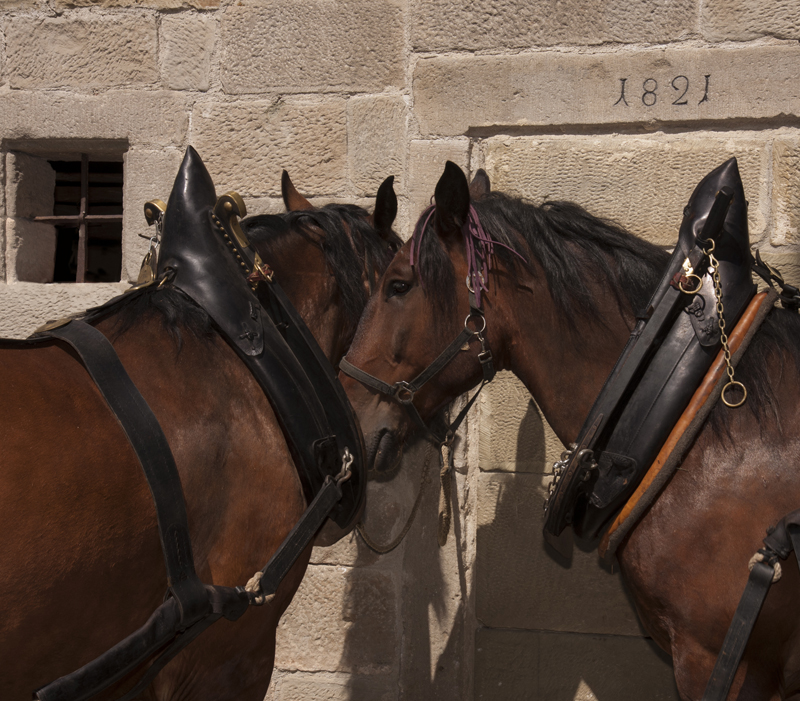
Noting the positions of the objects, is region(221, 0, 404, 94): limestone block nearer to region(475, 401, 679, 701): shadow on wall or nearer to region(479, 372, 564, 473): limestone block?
region(479, 372, 564, 473): limestone block

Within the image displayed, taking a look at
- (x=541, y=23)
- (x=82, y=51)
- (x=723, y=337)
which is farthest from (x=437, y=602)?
(x=82, y=51)

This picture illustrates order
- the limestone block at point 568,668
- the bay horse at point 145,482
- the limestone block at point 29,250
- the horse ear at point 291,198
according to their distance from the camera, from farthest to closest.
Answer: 1. the limestone block at point 29,250
2. the limestone block at point 568,668
3. the horse ear at point 291,198
4. the bay horse at point 145,482

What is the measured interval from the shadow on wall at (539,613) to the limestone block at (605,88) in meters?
Answer: 1.04

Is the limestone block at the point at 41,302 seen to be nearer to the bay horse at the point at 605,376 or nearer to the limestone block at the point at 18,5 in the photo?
the limestone block at the point at 18,5

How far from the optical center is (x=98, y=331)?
1287 millimetres

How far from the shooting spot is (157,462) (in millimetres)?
1190

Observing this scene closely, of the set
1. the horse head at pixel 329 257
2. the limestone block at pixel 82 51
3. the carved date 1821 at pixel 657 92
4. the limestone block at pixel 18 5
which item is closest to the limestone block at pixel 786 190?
the carved date 1821 at pixel 657 92

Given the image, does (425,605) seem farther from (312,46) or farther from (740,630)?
(312,46)

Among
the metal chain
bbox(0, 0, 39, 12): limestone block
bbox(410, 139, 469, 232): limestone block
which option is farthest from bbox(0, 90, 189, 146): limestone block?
the metal chain

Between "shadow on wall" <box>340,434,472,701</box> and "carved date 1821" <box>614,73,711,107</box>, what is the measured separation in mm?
1379

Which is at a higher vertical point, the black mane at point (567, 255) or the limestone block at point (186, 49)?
the limestone block at point (186, 49)

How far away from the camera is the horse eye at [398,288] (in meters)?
1.59

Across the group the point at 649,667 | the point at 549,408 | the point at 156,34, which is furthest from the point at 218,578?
the point at 156,34

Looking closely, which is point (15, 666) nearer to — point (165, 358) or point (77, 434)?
point (77, 434)
